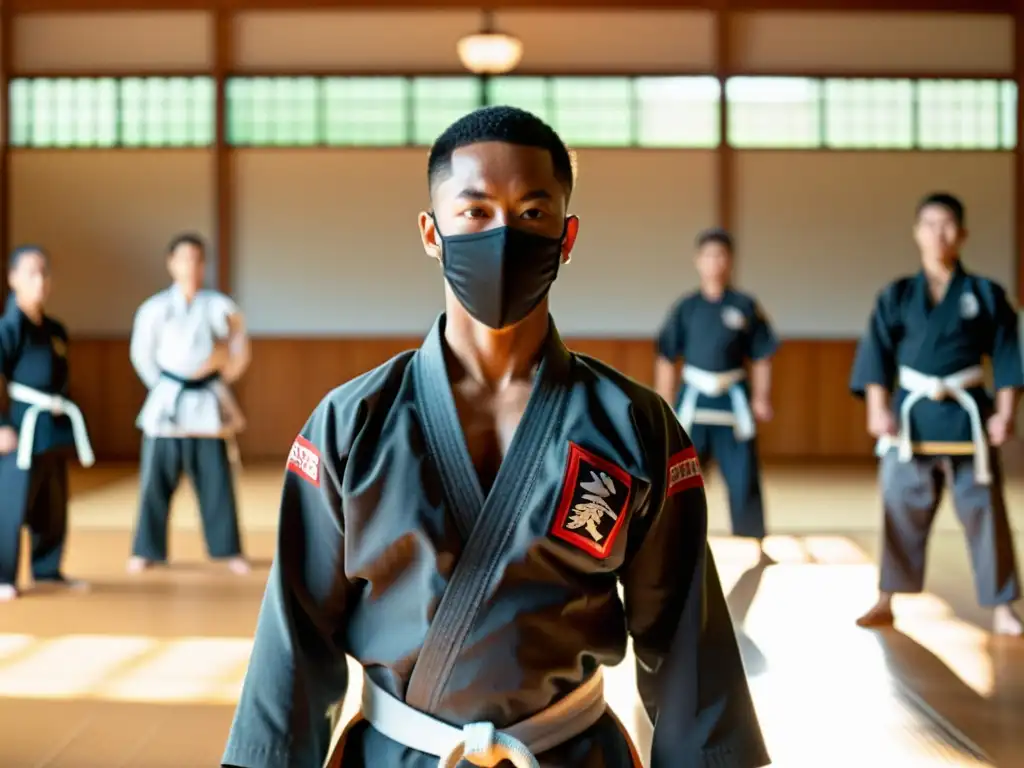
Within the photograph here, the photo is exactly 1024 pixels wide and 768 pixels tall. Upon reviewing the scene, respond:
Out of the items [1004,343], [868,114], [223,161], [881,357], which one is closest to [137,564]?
[881,357]

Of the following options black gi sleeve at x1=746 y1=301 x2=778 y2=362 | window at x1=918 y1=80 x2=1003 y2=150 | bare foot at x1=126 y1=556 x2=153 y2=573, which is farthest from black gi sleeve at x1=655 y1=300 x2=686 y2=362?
window at x1=918 y1=80 x2=1003 y2=150

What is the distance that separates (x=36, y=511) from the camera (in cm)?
442

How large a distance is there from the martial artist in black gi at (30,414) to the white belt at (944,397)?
2.90 metres

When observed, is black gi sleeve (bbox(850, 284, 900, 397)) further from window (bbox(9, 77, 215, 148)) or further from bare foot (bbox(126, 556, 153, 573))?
window (bbox(9, 77, 215, 148))

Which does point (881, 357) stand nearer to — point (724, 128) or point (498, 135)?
point (498, 135)

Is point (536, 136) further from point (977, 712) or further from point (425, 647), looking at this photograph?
point (977, 712)

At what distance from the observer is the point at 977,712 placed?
2891mm

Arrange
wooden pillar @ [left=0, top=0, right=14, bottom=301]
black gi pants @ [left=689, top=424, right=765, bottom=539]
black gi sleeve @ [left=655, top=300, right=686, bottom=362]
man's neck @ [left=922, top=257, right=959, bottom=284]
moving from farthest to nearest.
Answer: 1. wooden pillar @ [left=0, top=0, right=14, bottom=301]
2. black gi sleeve @ [left=655, top=300, right=686, bottom=362]
3. black gi pants @ [left=689, top=424, right=765, bottom=539]
4. man's neck @ [left=922, top=257, right=959, bottom=284]

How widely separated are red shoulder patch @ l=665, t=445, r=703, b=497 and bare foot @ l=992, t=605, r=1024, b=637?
297cm

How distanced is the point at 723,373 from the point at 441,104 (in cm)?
449

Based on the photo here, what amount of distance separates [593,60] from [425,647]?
8263 millimetres

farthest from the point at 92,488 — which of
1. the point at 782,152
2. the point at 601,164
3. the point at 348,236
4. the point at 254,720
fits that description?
the point at 254,720

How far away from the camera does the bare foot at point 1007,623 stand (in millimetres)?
3686

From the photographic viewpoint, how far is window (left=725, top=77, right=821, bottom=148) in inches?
347
